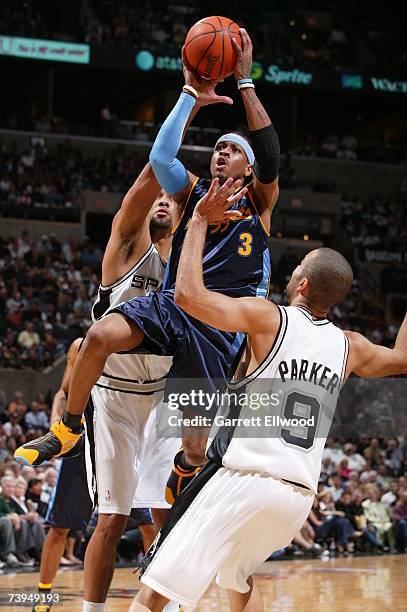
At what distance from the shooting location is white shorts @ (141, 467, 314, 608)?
12.8 feet

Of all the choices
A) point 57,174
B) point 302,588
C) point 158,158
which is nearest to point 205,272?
point 158,158

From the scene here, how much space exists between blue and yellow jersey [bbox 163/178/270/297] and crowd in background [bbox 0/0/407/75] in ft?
71.3

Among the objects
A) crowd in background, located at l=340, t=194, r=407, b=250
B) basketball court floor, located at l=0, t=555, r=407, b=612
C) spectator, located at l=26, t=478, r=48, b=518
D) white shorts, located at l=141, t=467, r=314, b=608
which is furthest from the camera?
crowd in background, located at l=340, t=194, r=407, b=250

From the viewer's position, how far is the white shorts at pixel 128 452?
560 cm

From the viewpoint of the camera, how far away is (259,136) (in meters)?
5.05

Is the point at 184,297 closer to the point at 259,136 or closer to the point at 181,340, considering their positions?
the point at 181,340

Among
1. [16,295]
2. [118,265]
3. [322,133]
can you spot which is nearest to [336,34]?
[322,133]

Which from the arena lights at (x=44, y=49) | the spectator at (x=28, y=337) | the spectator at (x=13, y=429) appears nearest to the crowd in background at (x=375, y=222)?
the arena lights at (x=44, y=49)

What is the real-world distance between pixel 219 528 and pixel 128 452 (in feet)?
6.17

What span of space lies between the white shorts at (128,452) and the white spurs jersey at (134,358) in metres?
0.07

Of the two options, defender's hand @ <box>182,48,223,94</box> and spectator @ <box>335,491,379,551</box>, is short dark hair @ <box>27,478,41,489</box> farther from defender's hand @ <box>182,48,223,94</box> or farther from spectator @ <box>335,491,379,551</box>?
defender's hand @ <box>182,48,223,94</box>

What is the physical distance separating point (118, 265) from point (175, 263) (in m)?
0.65

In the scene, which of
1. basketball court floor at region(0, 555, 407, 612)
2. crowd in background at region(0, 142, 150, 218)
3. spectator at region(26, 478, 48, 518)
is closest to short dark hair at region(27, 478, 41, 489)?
spectator at region(26, 478, 48, 518)

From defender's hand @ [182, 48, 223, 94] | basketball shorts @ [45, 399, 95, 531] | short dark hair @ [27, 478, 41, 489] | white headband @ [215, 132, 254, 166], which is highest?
defender's hand @ [182, 48, 223, 94]
